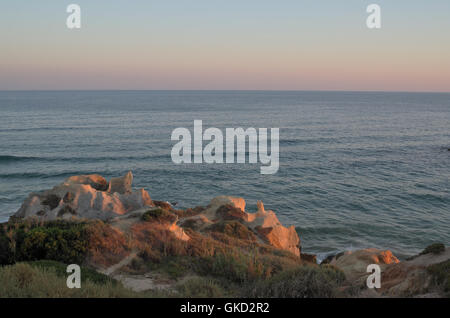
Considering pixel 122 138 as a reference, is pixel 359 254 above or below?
below

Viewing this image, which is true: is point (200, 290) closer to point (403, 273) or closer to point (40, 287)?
point (40, 287)

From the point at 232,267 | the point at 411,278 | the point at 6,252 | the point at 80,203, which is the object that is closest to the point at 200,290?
the point at 232,267

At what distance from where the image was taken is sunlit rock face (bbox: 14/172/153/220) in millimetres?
19047

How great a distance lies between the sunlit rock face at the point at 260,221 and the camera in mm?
19781

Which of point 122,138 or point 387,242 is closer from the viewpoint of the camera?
point 387,242

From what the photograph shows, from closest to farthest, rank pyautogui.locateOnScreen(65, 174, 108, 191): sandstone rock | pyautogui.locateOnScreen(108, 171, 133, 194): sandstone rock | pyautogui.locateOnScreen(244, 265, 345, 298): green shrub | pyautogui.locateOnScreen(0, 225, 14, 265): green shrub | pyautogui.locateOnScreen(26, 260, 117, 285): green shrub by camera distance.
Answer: pyautogui.locateOnScreen(244, 265, 345, 298): green shrub < pyautogui.locateOnScreen(26, 260, 117, 285): green shrub < pyautogui.locateOnScreen(0, 225, 14, 265): green shrub < pyautogui.locateOnScreen(108, 171, 133, 194): sandstone rock < pyautogui.locateOnScreen(65, 174, 108, 191): sandstone rock

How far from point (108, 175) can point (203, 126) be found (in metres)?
43.3

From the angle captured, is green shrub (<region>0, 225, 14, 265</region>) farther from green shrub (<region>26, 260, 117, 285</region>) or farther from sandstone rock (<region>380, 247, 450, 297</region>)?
sandstone rock (<region>380, 247, 450, 297</region>)

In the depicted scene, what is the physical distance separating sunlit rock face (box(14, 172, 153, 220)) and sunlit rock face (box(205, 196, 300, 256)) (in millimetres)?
4495

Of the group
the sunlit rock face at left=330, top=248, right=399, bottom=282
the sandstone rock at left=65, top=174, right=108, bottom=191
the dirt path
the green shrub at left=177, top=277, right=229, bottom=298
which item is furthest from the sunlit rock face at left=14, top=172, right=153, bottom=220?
the sunlit rock face at left=330, top=248, right=399, bottom=282

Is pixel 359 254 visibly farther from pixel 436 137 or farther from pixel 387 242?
pixel 436 137

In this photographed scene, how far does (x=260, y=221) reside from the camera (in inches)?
818
